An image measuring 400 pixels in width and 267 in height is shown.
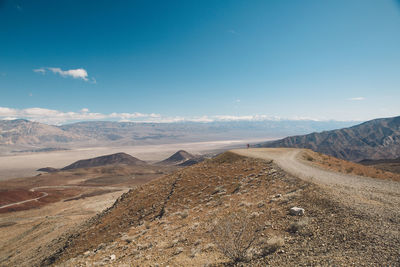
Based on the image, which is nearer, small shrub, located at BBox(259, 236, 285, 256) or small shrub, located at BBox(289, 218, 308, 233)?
small shrub, located at BBox(259, 236, 285, 256)

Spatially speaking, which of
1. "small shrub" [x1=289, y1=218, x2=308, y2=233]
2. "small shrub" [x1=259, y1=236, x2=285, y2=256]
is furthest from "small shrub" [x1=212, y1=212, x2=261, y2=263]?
"small shrub" [x1=289, y1=218, x2=308, y2=233]

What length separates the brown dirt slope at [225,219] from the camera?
7248mm

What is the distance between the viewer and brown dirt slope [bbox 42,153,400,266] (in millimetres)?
7248

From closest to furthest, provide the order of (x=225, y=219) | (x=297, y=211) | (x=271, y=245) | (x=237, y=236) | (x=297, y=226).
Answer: (x=271, y=245), (x=297, y=226), (x=237, y=236), (x=297, y=211), (x=225, y=219)

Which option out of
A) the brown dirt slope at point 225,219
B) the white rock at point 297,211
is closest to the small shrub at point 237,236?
the brown dirt slope at point 225,219

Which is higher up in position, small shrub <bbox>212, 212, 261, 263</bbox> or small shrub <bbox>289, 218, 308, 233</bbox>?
small shrub <bbox>289, 218, 308, 233</bbox>

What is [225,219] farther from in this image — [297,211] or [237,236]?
[297,211]

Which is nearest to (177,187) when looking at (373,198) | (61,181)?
(373,198)

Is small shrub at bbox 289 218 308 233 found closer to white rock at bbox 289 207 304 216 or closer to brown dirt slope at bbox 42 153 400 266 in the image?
brown dirt slope at bbox 42 153 400 266

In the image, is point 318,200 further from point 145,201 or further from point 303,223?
point 145,201

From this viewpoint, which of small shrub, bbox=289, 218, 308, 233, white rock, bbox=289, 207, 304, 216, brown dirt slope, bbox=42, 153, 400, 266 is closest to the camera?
brown dirt slope, bbox=42, 153, 400, 266

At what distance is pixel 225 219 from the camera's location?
12.5 meters

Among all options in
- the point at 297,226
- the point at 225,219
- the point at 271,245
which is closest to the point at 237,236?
the point at 271,245

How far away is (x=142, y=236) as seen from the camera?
1448 cm
